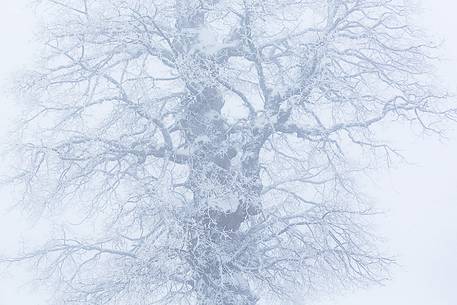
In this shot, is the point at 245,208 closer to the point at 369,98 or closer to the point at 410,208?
the point at 369,98

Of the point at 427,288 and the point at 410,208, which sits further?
the point at 410,208

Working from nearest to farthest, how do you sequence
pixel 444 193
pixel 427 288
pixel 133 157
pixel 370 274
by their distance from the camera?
pixel 370 274 < pixel 133 157 < pixel 427 288 < pixel 444 193

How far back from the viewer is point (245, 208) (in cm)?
1173

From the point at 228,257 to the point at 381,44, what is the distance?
377 centimetres

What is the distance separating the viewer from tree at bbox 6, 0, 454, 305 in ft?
36.7

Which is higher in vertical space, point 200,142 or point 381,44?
point 381,44

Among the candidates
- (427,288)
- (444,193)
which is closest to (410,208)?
(444,193)

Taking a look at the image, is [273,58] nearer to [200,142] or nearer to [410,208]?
[200,142]

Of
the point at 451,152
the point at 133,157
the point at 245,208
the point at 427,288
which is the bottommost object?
the point at 245,208

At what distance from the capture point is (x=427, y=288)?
4231 centimetres

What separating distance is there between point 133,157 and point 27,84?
1.89 meters

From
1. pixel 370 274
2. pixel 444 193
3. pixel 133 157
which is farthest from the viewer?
pixel 444 193

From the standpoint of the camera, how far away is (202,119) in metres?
12.2

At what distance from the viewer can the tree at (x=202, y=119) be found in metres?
11.2
